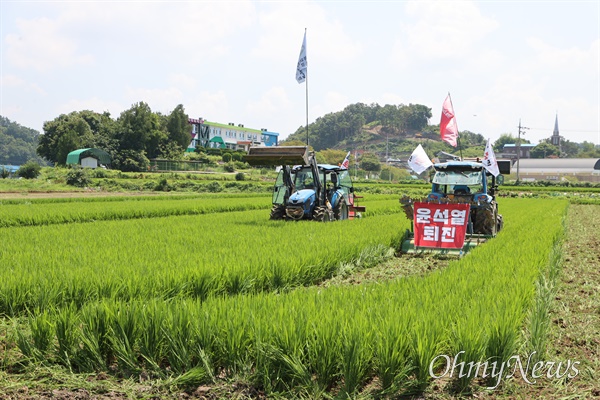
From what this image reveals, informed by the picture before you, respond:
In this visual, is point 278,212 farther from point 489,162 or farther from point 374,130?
point 374,130

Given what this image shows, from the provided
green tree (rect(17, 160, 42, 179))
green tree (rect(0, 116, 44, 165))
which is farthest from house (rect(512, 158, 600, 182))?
green tree (rect(0, 116, 44, 165))

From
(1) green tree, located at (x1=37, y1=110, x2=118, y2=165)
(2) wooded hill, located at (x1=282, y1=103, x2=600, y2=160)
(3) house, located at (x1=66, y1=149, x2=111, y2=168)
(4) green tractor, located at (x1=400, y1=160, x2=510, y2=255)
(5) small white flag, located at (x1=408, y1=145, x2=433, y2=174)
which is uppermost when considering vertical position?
(2) wooded hill, located at (x1=282, y1=103, x2=600, y2=160)

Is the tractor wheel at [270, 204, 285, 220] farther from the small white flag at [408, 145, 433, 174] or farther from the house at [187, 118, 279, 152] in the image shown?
the house at [187, 118, 279, 152]

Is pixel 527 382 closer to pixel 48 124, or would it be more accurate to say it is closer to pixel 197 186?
pixel 197 186

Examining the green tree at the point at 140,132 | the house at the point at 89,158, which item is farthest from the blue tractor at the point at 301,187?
the green tree at the point at 140,132

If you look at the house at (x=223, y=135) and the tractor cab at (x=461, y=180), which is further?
the house at (x=223, y=135)

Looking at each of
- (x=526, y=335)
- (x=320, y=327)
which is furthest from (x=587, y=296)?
(x=320, y=327)

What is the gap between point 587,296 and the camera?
6.95 m

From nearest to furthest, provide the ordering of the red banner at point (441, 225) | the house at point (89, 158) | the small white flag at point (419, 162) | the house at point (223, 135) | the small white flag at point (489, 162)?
1. the red banner at point (441, 225)
2. the small white flag at point (419, 162)
3. the small white flag at point (489, 162)
4. the house at point (89, 158)
5. the house at point (223, 135)

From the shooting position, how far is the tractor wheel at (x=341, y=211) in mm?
14887

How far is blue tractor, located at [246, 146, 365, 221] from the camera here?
1340 cm

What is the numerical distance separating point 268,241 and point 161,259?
2.57 meters

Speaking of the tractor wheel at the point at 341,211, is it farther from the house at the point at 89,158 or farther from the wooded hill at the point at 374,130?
the wooded hill at the point at 374,130

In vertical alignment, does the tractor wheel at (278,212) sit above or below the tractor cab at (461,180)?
below
